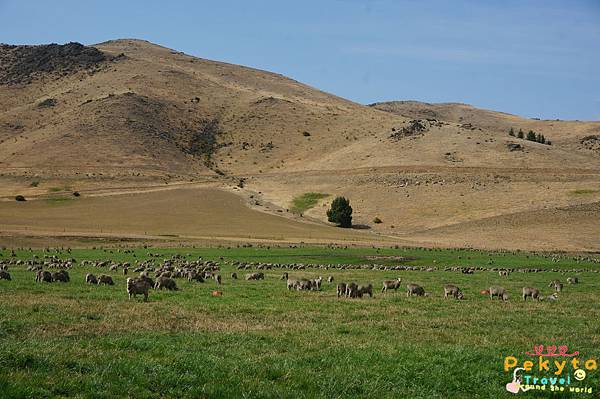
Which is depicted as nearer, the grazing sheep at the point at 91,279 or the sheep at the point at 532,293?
the sheep at the point at 532,293

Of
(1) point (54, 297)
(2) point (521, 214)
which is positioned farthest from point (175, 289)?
(2) point (521, 214)

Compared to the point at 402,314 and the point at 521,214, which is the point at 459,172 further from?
the point at 402,314

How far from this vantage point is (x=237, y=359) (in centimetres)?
1361

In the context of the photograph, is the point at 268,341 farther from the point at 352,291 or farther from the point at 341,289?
the point at 341,289

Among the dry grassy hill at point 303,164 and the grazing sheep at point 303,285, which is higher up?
the dry grassy hill at point 303,164

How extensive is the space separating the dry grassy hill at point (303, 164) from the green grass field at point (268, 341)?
55586 millimetres

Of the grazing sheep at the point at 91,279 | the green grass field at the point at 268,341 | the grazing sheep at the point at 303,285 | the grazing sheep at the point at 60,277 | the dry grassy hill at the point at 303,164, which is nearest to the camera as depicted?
the green grass field at the point at 268,341

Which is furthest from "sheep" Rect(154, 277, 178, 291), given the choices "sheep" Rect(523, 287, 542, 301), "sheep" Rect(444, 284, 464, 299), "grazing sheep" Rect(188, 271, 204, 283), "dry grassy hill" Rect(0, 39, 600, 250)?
"dry grassy hill" Rect(0, 39, 600, 250)

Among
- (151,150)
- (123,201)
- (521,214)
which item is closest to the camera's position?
(521,214)

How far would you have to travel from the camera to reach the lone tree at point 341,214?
101m

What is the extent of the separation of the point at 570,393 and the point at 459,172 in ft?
380

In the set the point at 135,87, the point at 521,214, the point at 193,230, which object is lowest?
the point at 193,230

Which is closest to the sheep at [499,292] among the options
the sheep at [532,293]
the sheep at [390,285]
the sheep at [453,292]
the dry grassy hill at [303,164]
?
the sheep at [532,293]

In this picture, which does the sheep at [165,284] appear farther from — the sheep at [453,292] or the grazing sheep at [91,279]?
the sheep at [453,292]
